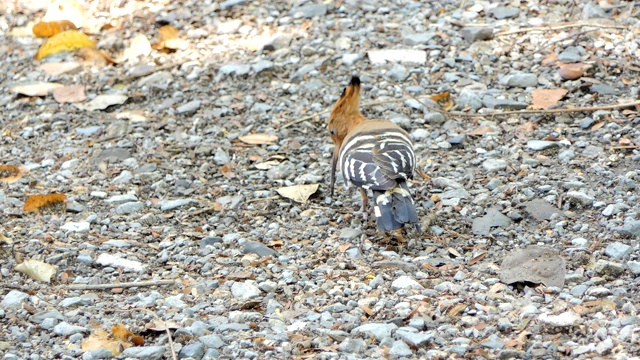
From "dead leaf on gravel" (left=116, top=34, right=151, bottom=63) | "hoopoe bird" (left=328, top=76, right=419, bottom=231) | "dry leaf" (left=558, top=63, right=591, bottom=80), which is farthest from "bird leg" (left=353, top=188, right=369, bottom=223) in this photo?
"dead leaf on gravel" (left=116, top=34, right=151, bottom=63)

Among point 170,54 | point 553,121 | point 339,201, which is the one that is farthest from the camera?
point 170,54

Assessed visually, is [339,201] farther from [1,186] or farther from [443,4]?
[443,4]

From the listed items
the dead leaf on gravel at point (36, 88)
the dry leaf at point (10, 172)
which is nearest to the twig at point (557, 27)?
the dead leaf on gravel at point (36, 88)

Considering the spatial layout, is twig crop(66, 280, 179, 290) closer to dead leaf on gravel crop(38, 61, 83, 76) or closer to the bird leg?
the bird leg

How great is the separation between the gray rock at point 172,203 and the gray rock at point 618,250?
89.2 inches

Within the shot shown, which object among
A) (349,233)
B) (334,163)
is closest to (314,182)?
(334,163)

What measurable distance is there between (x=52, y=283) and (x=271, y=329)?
1155 mm

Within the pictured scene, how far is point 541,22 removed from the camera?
21.2ft

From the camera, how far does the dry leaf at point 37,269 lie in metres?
4.18

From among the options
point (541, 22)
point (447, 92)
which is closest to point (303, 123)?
point (447, 92)

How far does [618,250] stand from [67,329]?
238cm

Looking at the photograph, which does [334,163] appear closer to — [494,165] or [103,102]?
[494,165]

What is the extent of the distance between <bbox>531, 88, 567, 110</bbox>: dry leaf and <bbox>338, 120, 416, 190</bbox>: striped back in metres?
1.17

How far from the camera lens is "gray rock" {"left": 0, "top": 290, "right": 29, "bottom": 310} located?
12.6 ft
